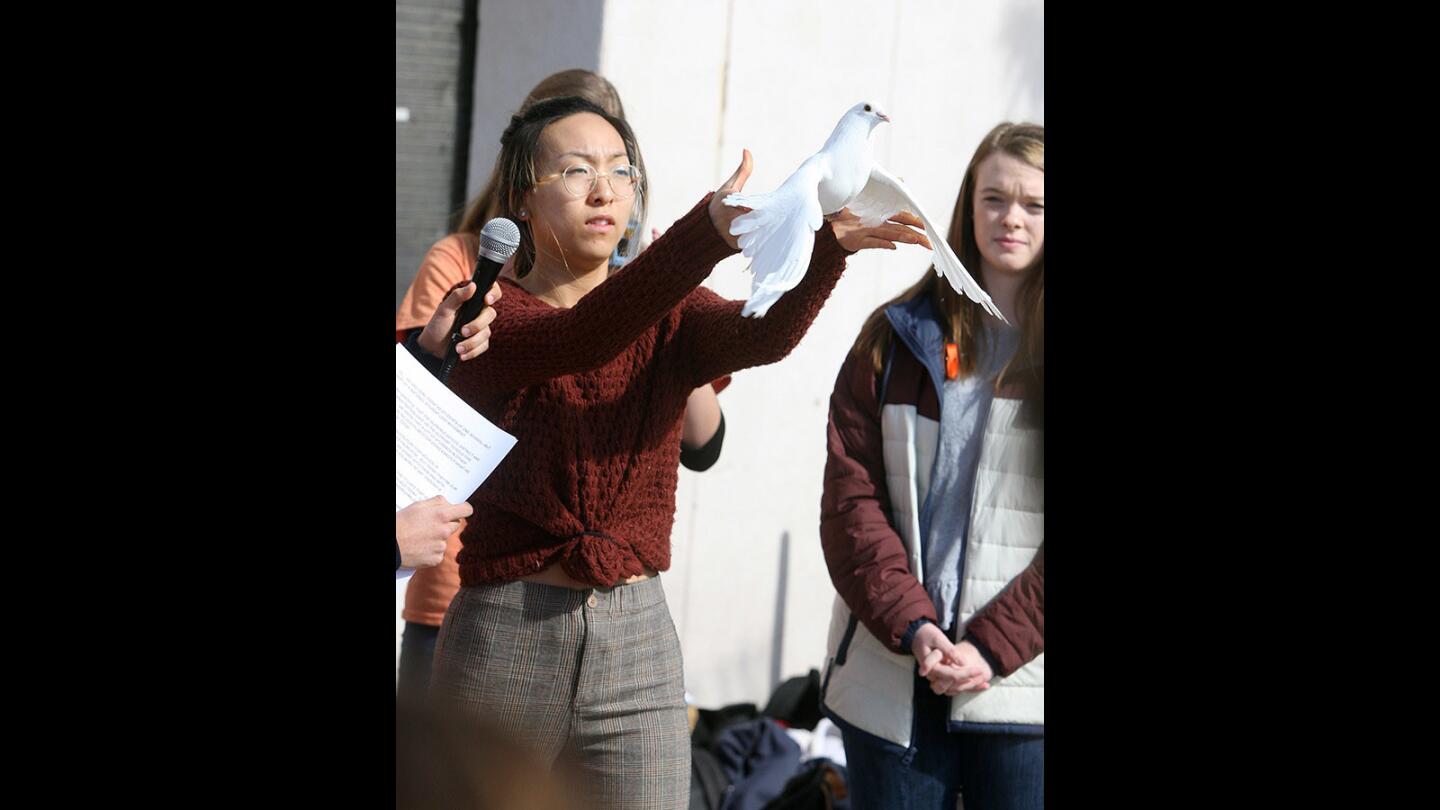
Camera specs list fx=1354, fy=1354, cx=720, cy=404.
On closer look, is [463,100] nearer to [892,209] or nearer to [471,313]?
[471,313]

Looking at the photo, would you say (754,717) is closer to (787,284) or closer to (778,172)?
(778,172)

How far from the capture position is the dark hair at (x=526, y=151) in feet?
4.85

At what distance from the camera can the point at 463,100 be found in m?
1.80

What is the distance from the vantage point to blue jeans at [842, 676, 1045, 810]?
1.65 meters

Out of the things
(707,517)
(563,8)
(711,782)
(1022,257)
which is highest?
(563,8)

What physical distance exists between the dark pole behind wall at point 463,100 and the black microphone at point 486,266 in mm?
347

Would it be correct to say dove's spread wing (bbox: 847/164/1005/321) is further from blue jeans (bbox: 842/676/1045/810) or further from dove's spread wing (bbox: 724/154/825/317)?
blue jeans (bbox: 842/676/1045/810)

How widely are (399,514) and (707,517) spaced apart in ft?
1.50

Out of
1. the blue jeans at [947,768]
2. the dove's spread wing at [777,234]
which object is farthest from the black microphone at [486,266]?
the blue jeans at [947,768]

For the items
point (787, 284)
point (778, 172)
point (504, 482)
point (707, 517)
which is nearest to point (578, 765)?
point (504, 482)

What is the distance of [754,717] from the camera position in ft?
6.91

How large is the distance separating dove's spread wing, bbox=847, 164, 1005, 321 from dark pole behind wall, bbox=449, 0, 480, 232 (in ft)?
1.92

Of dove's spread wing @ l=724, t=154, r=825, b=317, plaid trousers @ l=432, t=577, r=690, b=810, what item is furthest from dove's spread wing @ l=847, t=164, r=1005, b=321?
plaid trousers @ l=432, t=577, r=690, b=810

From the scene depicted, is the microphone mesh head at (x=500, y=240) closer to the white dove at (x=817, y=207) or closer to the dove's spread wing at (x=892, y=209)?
the white dove at (x=817, y=207)
